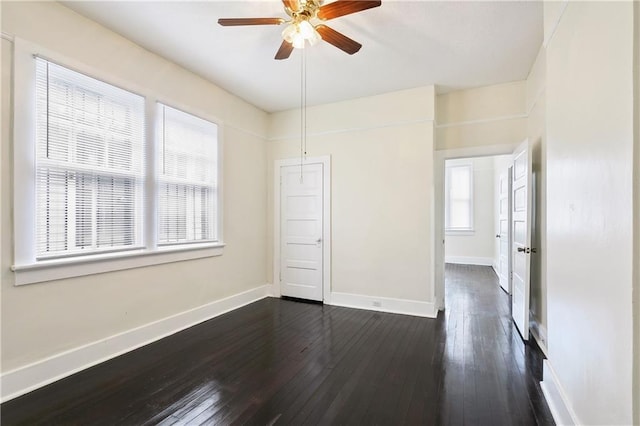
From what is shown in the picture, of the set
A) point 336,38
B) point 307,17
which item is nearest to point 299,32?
point 307,17

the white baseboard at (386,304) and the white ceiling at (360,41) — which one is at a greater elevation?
the white ceiling at (360,41)

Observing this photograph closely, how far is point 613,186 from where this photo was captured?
1188 mm

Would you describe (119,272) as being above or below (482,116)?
below

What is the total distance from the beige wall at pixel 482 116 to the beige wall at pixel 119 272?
2.91 meters

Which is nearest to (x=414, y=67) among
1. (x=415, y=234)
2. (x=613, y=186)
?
(x=415, y=234)

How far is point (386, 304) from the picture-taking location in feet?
13.0

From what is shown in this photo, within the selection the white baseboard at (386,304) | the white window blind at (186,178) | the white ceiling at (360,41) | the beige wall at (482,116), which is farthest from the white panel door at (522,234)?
the white window blind at (186,178)

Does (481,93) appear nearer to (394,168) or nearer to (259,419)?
(394,168)

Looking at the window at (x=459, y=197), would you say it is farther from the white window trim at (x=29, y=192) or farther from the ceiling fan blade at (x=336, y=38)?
the white window trim at (x=29, y=192)

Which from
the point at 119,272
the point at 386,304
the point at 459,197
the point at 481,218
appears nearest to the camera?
the point at 119,272

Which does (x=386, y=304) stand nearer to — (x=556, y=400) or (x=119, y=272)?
(x=556, y=400)

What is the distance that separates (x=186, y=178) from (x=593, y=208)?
3.64 meters

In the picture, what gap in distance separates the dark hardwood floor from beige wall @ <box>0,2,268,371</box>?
36cm

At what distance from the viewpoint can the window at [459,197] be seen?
7853mm
